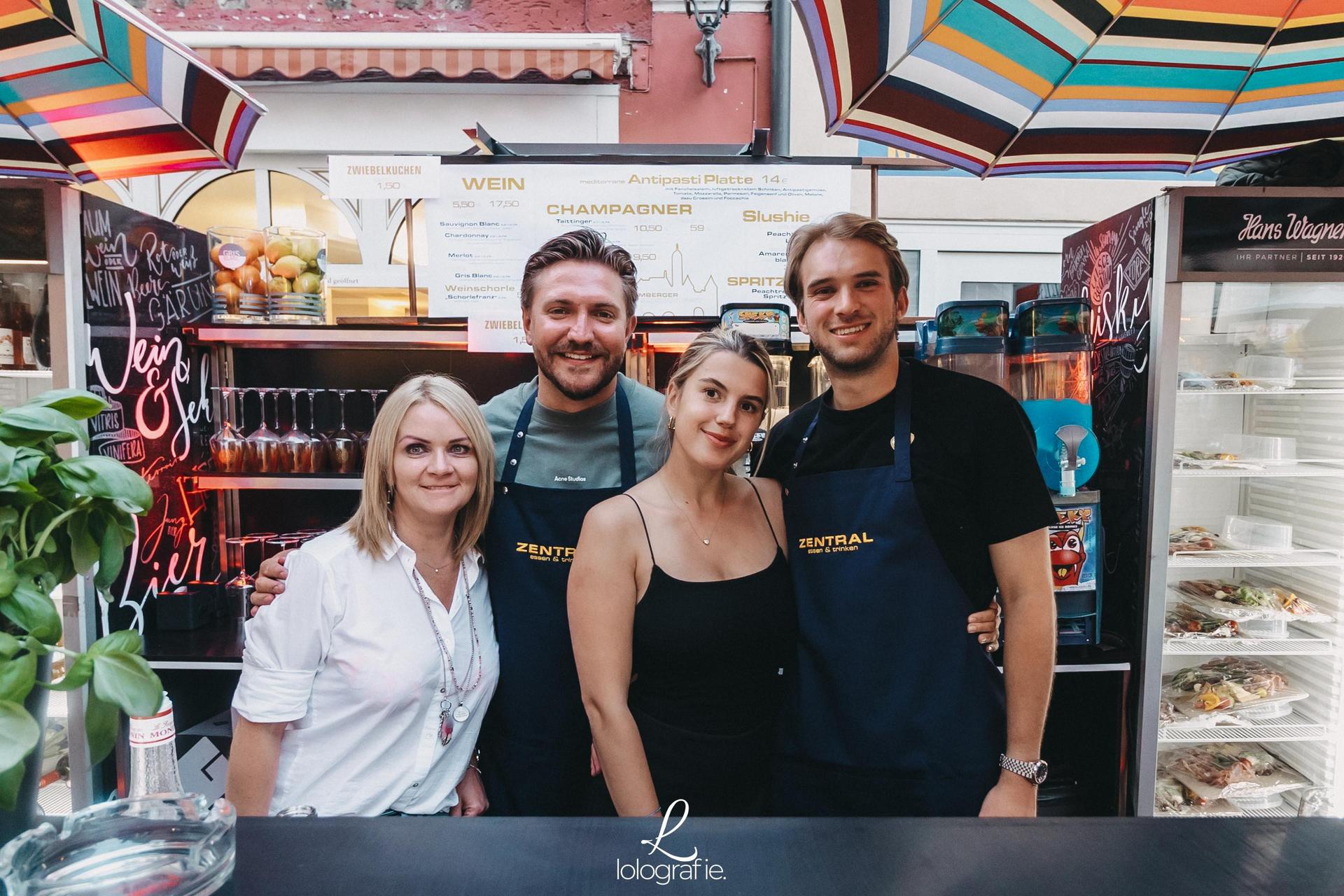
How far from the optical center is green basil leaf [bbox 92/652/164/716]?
0.59 metres

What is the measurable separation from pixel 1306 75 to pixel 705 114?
3649mm

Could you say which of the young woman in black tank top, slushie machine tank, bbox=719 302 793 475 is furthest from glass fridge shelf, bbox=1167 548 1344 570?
the young woman in black tank top

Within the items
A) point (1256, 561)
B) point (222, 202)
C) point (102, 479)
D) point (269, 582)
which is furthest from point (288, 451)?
point (222, 202)

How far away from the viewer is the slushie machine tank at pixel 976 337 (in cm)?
233

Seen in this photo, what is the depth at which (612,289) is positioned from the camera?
6.40 ft

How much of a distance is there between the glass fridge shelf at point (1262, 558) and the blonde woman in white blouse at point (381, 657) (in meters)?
2.33

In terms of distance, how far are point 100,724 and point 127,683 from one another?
0.05m

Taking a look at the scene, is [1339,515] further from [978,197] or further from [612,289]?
[978,197]

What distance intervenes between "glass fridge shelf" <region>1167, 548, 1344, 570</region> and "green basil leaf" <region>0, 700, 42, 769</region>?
9.48 ft

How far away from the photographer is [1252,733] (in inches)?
104

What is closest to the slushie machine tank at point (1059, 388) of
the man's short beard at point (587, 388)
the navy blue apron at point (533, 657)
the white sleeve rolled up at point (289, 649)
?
the man's short beard at point (587, 388)

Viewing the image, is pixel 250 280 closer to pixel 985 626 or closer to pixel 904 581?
pixel 904 581

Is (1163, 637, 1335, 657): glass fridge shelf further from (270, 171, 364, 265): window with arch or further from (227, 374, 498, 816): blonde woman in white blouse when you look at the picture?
(270, 171, 364, 265): window with arch

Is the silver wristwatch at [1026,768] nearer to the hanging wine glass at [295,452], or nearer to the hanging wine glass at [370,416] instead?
the hanging wine glass at [370,416]
